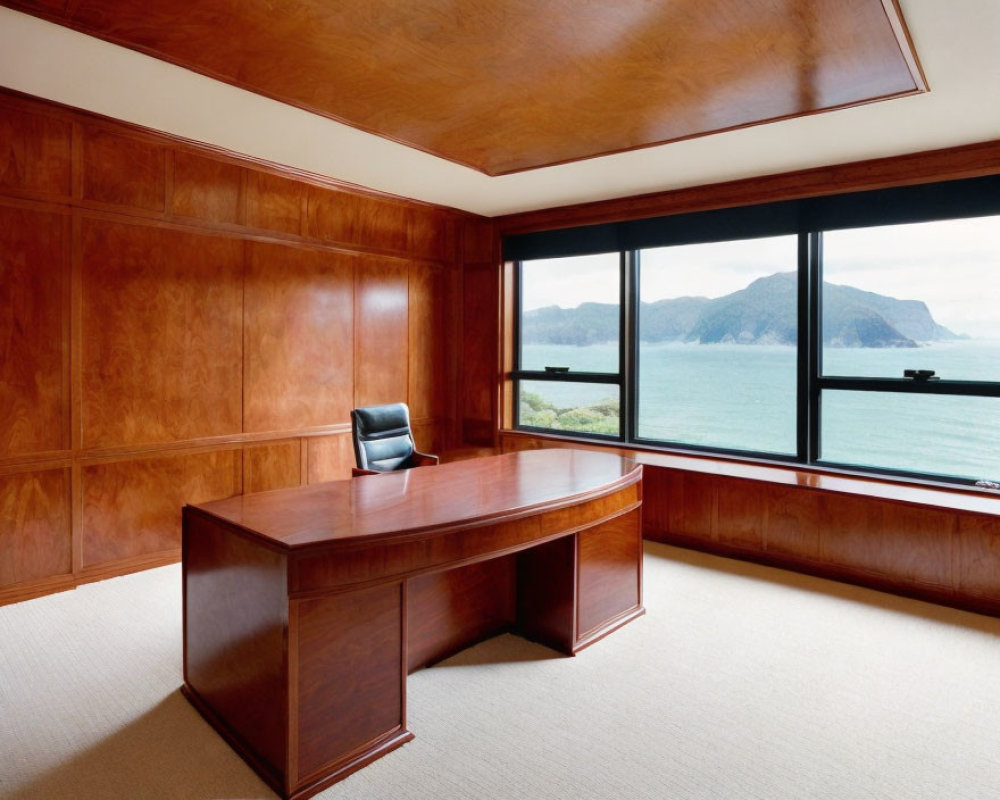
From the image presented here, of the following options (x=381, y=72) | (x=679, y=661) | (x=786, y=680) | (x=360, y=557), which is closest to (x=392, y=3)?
(x=381, y=72)

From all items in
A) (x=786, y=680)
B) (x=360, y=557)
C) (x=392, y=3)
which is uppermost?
(x=392, y=3)

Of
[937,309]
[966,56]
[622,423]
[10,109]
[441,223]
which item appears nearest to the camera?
[966,56]

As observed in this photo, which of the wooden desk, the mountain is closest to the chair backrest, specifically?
the wooden desk

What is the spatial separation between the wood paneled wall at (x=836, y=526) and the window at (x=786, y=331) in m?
0.37

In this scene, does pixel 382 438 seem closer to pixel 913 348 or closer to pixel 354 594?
pixel 354 594

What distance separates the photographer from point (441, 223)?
556 centimetres

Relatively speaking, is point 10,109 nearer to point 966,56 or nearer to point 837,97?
point 837,97

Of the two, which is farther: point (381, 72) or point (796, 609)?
point (796, 609)

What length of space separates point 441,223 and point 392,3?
3495 millimetres

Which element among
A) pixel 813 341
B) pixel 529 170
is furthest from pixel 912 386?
pixel 529 170

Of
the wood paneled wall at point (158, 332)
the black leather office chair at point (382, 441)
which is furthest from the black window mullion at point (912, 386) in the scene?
the wood paneled wall at point (158, 332)

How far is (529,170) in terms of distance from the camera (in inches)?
165

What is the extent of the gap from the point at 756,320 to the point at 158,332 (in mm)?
3993

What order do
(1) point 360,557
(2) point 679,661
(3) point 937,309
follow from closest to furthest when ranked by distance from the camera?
(1) point 360,557, (2) point 679,661, (3) point 937,309
